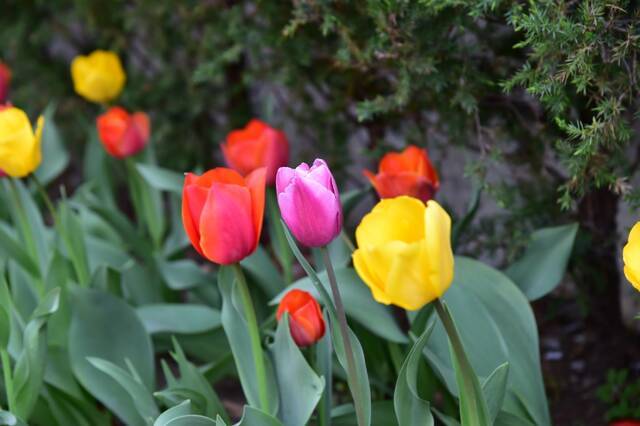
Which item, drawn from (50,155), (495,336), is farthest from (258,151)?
(50,155)

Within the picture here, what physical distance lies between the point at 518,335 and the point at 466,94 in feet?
1.47

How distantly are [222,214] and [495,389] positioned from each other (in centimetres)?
46

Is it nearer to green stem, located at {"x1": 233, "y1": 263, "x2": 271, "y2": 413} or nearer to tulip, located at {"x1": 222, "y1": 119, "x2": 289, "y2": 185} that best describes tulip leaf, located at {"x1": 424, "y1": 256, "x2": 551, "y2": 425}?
green stem, located at {"x1": 233, "y1": 263, "x2": 271, "y2": 413}

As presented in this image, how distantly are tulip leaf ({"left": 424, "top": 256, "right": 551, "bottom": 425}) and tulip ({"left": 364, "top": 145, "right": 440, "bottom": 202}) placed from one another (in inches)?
6.5

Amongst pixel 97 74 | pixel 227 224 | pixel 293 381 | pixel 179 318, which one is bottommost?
pixel 179 318

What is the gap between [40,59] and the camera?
12.7 feet

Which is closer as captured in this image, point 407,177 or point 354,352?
point 354,352

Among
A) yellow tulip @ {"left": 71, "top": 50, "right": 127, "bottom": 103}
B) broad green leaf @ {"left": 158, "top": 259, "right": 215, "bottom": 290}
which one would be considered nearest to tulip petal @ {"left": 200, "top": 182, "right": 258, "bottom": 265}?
broad green leaf @ {"left": 158, "top": 259, "right": 215, "bottom": 290}

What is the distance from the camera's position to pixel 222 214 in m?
1.39

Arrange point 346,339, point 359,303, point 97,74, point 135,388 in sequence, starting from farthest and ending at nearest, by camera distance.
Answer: point 97,74
point 359,303
point 135,388
point 346,339

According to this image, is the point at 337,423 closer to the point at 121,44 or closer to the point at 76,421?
the point at 76,421

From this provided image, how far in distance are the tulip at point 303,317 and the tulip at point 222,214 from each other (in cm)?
21

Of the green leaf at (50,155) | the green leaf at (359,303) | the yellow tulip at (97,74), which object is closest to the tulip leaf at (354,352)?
the green leaf at (359,303)

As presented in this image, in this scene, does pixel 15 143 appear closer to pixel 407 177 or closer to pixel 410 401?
pixel 407 177
